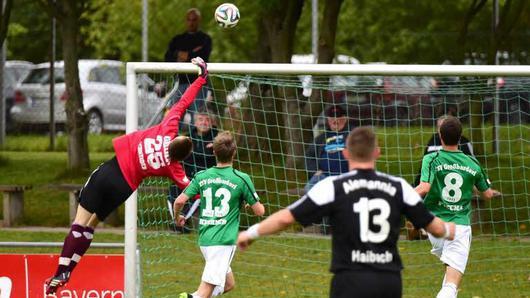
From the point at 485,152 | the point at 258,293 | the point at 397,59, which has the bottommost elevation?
the point at 258,293

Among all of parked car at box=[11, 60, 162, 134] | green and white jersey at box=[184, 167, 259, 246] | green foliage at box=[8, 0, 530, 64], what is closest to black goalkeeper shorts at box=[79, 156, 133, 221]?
green and white jersey at box=[184, 167, 259, 246]

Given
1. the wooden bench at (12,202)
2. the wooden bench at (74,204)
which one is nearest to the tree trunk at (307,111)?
the wooden bench at (74,204)

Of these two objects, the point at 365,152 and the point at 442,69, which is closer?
the point at 365,152

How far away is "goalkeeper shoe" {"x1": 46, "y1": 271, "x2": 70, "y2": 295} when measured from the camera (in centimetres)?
1001

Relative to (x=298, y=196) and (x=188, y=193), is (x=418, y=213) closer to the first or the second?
(x=188, y=193)

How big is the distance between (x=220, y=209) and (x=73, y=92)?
319 inches

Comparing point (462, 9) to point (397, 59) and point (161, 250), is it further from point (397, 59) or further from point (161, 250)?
point (161, 250)

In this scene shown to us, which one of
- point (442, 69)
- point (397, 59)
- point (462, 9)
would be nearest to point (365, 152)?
point (442, 69)

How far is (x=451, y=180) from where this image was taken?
1002 cm

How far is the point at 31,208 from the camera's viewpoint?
16250 mm

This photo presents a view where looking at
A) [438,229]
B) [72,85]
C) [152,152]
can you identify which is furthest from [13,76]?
[438,229]

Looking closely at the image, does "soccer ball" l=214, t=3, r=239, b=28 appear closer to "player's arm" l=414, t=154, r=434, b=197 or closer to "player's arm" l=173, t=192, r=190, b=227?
"player's arm" l=173, t=192, r=190, b=227

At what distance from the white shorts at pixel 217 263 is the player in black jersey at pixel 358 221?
2.44 meters

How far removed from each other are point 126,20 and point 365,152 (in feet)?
70.8
